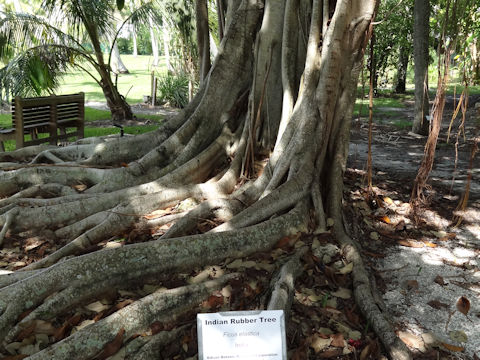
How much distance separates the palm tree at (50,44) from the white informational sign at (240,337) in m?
6.19

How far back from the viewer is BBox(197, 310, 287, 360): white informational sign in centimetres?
230

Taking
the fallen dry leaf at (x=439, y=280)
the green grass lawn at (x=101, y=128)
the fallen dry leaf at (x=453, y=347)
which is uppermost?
the green grass lawn at (x=101, y=128)

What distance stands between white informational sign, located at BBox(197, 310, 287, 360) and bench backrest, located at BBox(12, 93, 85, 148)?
19.6 feet

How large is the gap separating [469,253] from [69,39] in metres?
9.52

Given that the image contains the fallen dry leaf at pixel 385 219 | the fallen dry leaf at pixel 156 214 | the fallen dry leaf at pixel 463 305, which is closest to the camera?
the fallen dry leaf at pixel 463 305

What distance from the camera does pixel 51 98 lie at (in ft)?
25.5

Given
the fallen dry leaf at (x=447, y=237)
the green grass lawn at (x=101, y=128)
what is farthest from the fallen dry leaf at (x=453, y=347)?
the green grass lawn at (x=101, y=128)

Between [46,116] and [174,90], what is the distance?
380 inches

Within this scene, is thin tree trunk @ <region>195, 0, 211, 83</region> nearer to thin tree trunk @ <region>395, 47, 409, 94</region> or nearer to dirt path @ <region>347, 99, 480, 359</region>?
dirt path @ <region>347, 99, 480, 359</region>

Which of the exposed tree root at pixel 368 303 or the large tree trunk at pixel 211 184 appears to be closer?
the exposed tree root at pixel 368 303

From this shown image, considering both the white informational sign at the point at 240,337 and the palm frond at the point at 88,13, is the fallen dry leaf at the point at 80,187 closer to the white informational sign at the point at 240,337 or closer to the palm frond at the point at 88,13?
the white informational sign at the point at 240,337

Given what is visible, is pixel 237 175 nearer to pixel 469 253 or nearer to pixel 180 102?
pixel 469 253

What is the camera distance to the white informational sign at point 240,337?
2305mm

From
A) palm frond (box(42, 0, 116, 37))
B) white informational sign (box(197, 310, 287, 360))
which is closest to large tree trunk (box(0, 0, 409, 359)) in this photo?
white informational sign (box(197, 310, 287, 360))
